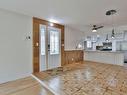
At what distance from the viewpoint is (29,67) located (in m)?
4.17

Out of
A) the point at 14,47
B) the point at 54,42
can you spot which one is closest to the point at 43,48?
the point at 54,42

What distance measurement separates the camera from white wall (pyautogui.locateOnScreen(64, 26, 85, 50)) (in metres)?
6.26

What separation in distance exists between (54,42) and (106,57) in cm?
371

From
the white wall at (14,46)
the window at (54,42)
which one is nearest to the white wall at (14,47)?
the white wall at (14,46)

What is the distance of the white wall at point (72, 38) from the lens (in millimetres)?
6262

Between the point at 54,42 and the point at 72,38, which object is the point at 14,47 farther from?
the point at 72,38

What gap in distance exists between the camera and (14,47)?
3.65 meters

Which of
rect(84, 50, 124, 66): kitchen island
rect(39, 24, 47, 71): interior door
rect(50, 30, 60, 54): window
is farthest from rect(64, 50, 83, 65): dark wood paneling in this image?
rect(39, 24, 47, 71): interior door

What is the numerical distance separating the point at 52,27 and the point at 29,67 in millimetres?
2296

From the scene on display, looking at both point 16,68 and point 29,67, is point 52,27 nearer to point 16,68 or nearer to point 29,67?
point 29,67

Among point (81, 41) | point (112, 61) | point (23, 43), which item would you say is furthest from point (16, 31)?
point (112, 61)

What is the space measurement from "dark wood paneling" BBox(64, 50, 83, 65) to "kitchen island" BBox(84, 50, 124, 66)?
1.96 ft

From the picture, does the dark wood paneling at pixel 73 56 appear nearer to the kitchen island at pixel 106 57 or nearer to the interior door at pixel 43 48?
the kitchen island at pixel 106 57

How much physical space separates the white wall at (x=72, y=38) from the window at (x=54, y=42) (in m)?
0.77
